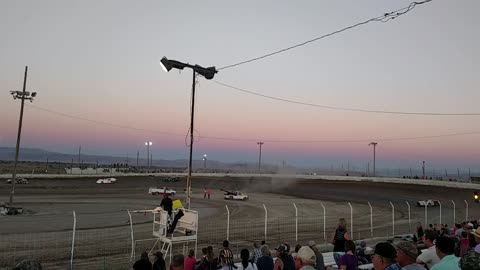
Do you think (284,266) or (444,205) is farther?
(444,205)

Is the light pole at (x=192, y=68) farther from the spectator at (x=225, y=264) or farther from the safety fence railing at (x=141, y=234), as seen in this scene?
the spectator at (x=225, y=264)

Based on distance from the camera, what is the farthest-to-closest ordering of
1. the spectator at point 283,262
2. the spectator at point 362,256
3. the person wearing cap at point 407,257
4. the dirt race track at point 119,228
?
1. the dirt race track at point 119,228
2. the spectator at point 362,256
3. the spectator at point 283,262
4. the person wearing cap at point 407,257

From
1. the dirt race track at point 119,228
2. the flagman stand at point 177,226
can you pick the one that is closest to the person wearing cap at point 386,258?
the flagman stand at point 177,226

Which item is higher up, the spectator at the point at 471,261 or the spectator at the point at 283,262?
the spectator at the point at 471,261

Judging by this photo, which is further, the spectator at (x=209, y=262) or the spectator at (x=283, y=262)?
the spectator at (x=209, y=262)

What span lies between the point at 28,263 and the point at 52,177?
7695cm

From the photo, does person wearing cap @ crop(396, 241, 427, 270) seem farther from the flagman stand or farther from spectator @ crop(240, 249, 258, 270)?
the flagman stand

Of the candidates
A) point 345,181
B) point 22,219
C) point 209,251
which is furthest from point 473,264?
point 345,181

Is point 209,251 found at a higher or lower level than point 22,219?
higher

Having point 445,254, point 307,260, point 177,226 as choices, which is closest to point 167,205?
point 177,226

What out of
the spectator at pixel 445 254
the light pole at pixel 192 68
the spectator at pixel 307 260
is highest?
the light pole at pixel 192 68

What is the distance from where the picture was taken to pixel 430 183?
209ft

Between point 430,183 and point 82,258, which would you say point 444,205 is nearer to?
point 430,183

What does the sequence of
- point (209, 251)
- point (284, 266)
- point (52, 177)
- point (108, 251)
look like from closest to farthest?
point (284, 266) → point (209, 251) → point (108, 251) → point (52, 177)
